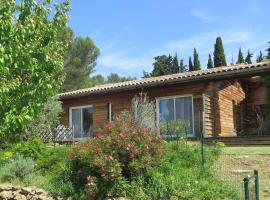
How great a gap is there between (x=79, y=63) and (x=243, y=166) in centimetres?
3644

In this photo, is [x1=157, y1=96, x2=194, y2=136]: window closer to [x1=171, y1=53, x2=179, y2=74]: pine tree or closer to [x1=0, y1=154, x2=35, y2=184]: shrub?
[x1=0, y1=154, x2=35, y2=184]: shrub

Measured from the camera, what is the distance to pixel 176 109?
21266 mm

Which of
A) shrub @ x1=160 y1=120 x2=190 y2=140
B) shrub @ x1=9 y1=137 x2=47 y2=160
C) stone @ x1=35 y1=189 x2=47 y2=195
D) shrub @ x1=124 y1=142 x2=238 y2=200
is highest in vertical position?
shrub @ x1=160 y1=120 x2=190 y2=140

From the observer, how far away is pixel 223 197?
1099 centimetres

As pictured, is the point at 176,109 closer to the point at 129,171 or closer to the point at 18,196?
the point at 129,171

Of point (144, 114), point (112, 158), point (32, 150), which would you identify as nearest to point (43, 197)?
point (112, 158)

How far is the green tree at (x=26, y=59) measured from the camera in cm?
870

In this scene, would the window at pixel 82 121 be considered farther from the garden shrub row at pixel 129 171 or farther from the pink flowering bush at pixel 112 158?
the pink flowering bush at pixel 112 158

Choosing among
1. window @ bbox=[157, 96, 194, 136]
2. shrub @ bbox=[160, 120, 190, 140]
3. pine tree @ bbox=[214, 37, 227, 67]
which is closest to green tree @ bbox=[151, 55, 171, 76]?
pine tree @ bbox=[214, 37, 227, 67]

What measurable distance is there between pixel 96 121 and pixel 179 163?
11895 mm

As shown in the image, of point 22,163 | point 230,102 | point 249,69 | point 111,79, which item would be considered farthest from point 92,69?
point 22,163

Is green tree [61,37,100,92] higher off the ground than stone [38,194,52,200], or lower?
higher

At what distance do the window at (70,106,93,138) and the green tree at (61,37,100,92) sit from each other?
21.8 m

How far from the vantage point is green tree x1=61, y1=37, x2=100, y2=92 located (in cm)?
4741
